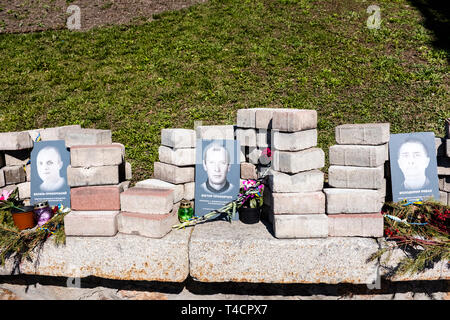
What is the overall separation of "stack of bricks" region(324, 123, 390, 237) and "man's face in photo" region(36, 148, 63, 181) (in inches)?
115

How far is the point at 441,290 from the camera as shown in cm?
312

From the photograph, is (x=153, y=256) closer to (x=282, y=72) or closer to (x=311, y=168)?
(x=311, y=168)

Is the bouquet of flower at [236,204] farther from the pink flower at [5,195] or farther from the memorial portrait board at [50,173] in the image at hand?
the pink flower at [5,195]

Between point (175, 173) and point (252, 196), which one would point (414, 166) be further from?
point (175, 173)

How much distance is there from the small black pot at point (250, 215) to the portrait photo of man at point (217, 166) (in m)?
0.28

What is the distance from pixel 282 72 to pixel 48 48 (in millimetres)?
5833

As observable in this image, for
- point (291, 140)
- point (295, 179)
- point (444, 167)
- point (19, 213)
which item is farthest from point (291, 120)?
point (19, 213)

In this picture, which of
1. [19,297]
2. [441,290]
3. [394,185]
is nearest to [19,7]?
[19,297]

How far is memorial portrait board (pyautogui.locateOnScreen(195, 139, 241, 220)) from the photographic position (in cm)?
341

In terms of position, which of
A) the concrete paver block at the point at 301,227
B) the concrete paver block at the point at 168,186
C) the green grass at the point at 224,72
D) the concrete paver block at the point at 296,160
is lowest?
the concrete paver block at the point at 301,227

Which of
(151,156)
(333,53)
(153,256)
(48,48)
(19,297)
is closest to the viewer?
(153,256)

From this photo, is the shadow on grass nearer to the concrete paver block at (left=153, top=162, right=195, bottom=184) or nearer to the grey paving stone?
the grey paving stone

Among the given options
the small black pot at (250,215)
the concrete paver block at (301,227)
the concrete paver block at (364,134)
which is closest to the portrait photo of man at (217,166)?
the small black pot at (250,215)

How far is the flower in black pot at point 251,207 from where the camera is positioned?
329 centimetres
